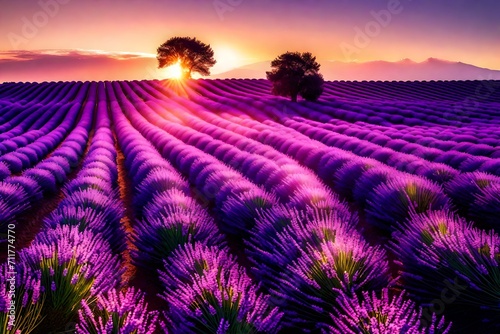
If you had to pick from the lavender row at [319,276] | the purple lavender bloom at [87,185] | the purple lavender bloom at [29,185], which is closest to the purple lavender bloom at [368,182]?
the lavender row at [319,276]

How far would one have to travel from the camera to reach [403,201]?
4.54 meters

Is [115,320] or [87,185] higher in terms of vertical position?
[115,320]

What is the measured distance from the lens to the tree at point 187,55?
49.4m

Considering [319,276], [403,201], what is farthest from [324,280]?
[403,201]

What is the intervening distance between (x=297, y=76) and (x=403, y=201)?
25.4 metres

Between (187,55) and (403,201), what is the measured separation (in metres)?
48.3

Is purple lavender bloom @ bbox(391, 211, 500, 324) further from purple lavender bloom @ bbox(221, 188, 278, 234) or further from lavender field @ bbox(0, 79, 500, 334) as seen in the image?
purple lavender bloom @ bbox(221, 188, 278, 234)

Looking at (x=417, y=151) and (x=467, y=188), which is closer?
(x=467, y=188)

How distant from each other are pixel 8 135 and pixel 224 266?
49.3ft

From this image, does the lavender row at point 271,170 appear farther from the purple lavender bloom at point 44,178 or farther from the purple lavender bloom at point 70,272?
the purple lavender bloom at point 44,178

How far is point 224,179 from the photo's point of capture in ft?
20.0

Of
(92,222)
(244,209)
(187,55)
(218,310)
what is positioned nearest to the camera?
(218,310)

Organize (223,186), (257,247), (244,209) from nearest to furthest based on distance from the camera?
(257,247), (244,209), (223,186)

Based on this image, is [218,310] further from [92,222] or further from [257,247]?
[92,222]
